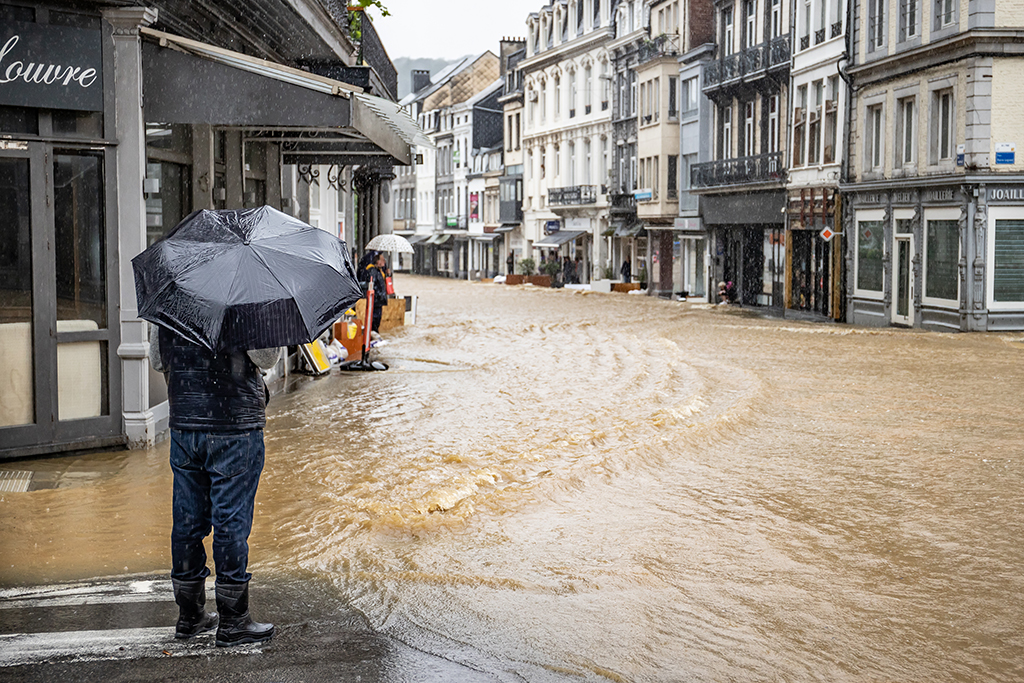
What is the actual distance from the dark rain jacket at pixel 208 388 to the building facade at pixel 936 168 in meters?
22.2

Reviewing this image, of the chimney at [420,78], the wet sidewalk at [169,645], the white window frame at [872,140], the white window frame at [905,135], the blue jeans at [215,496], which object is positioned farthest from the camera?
the chimney at [420,78]

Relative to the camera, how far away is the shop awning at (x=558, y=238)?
5881 cm

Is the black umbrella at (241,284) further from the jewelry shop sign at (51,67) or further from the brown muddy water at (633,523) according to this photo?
the jewelry shop sign at (51,67)

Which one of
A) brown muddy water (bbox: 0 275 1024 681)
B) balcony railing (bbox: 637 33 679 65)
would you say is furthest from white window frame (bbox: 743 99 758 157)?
brown muddy water (bbox: 0 275 1024 681)

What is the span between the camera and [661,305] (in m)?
39.9

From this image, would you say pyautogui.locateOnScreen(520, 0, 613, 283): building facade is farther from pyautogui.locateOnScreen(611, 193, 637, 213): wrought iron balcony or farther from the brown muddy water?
the brown muddy water

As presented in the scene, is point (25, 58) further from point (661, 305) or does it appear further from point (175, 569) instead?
point (661, 305)

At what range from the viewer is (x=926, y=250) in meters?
26.9

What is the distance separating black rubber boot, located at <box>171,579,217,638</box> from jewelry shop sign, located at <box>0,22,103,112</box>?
17.0 ft

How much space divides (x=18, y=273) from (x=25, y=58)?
1.64 meters

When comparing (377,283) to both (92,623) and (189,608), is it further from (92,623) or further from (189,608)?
(189,608)

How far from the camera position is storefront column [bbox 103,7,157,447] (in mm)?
9609

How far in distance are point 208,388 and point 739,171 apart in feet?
120

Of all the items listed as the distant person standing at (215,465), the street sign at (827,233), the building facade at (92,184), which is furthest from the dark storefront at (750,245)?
the distant person standing at (215,465)
